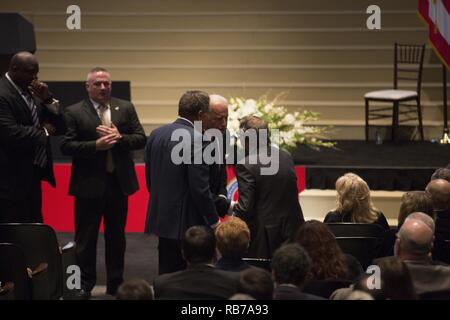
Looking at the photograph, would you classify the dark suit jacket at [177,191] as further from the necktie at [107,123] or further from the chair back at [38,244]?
the necktie at [107,123]

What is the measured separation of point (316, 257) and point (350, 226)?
0.84 meters

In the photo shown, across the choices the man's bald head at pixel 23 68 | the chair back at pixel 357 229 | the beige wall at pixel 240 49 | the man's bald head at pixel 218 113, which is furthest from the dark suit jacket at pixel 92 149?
the beige wall at pixel 240 49

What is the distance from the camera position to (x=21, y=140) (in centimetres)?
535

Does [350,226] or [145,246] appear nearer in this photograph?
[350,226]

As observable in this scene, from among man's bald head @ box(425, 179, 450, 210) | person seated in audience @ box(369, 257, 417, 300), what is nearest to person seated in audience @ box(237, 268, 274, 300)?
person seated in audience @ box(369, 257, 417, 300)

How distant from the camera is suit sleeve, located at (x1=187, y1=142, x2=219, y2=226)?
4.80 meters

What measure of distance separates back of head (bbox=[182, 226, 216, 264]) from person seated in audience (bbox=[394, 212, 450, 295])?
0.87m

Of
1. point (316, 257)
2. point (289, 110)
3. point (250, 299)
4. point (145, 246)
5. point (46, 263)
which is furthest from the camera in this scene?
point (289, 110)

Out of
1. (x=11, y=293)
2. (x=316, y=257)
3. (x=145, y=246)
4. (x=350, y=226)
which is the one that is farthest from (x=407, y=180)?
(x=11, y=293)

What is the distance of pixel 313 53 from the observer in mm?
10703

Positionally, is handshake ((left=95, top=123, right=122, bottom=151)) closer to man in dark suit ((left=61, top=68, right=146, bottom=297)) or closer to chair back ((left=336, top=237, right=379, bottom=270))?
man in dark suit ((left=61, top=68, right=146, bottom=297))

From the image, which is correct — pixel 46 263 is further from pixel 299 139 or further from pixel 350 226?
pixel 299 139

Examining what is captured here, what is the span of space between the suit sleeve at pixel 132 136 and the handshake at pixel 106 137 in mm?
74

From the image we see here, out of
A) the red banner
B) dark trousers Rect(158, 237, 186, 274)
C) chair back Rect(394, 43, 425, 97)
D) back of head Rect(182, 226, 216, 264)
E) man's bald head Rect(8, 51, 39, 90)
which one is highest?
the red banner
